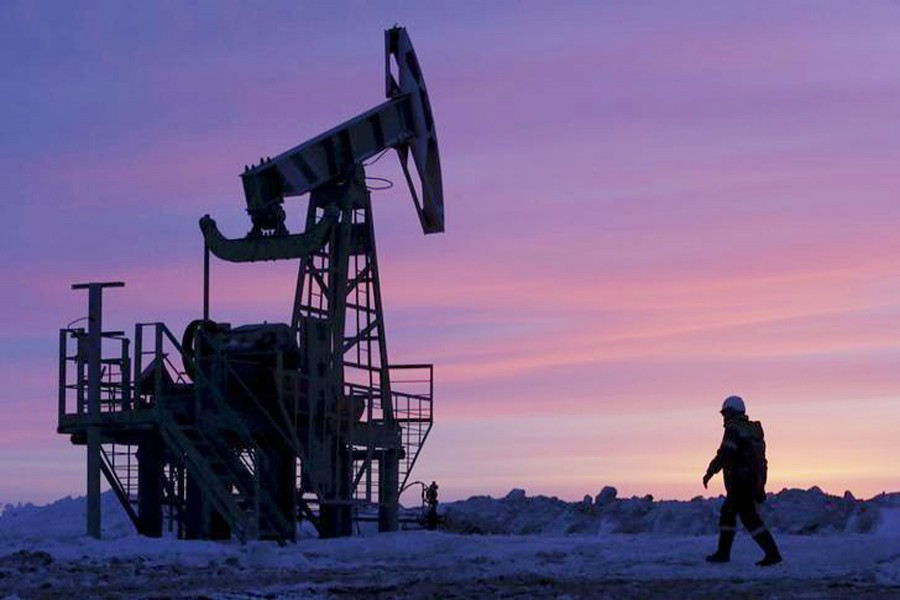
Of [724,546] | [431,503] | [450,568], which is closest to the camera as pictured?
[724,546]

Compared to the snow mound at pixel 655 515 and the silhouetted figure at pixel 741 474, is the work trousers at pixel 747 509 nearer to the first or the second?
the silhouetted figure at pixel 741 474

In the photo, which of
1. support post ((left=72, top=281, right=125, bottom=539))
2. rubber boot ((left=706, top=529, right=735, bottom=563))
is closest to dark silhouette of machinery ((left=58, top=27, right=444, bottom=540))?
support post ((left=72, top=281, right=125, bottom=539))

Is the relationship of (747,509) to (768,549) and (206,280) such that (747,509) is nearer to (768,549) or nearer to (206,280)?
(768,549)

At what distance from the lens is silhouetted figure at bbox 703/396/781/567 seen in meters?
17.8

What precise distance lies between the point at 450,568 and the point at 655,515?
19.2 meters

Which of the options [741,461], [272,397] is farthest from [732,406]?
[272,397]

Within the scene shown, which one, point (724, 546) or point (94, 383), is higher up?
point (94, 383)

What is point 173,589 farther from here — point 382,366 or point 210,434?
point 382,366

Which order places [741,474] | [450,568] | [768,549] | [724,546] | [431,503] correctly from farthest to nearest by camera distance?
1. [431,503]
2. [450,568]
3. [724,546]
4. [741,474]
5. [768,549]

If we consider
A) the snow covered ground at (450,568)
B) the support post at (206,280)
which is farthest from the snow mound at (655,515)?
the support post at (206,280)

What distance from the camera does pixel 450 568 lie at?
774 inches

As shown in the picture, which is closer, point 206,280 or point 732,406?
point 732,406

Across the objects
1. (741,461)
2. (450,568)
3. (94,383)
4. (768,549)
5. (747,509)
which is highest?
(94,383)

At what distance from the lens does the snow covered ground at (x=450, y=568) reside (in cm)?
1528
